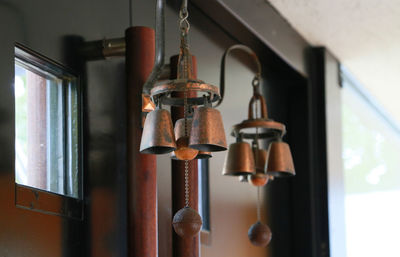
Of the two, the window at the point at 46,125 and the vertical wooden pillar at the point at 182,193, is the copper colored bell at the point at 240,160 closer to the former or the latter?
the vertical wooden pillar at the point at 182,193

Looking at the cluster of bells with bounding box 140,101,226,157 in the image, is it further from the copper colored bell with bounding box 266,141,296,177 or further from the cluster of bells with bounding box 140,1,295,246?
the copper colored bell with bounding box 266,141,296,177

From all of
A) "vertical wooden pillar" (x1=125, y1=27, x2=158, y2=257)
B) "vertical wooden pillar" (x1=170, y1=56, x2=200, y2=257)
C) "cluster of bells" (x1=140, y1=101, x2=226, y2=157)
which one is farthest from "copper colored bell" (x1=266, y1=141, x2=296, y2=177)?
"cluster of bells" (x1=140, y1=101, x2=226, y2=157)

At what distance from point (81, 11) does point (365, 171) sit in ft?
18.7

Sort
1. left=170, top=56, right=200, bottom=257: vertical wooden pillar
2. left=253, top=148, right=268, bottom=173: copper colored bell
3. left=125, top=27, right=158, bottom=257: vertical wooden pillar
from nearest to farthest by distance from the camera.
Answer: left=125, top=27, right=158, bottom=257: vertical wooden pillar < left=170, top=56, right=200, bottom=257: vertical wooden pillar < left=253, top=148, right=268, bottom=173: copper colored bell

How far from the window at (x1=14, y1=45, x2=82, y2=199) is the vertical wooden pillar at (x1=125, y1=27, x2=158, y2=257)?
0.19 meters

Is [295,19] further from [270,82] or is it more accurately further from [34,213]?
[34,213]

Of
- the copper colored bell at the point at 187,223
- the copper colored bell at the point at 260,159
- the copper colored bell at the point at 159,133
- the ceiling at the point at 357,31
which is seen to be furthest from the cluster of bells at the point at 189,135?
the ceiling at the point at 357,31

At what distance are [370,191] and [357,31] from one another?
343 cm

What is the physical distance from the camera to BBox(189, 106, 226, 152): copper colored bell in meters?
2.03

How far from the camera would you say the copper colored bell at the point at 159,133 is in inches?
80.6

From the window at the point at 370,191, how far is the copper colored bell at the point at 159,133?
546cm

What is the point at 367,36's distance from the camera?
475 cm

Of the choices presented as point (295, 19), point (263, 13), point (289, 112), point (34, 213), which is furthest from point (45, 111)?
point (289, 112)

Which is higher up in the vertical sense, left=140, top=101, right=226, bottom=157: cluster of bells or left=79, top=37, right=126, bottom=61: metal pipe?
left=79, top=37, right=126, bottom=61: metal pipe
